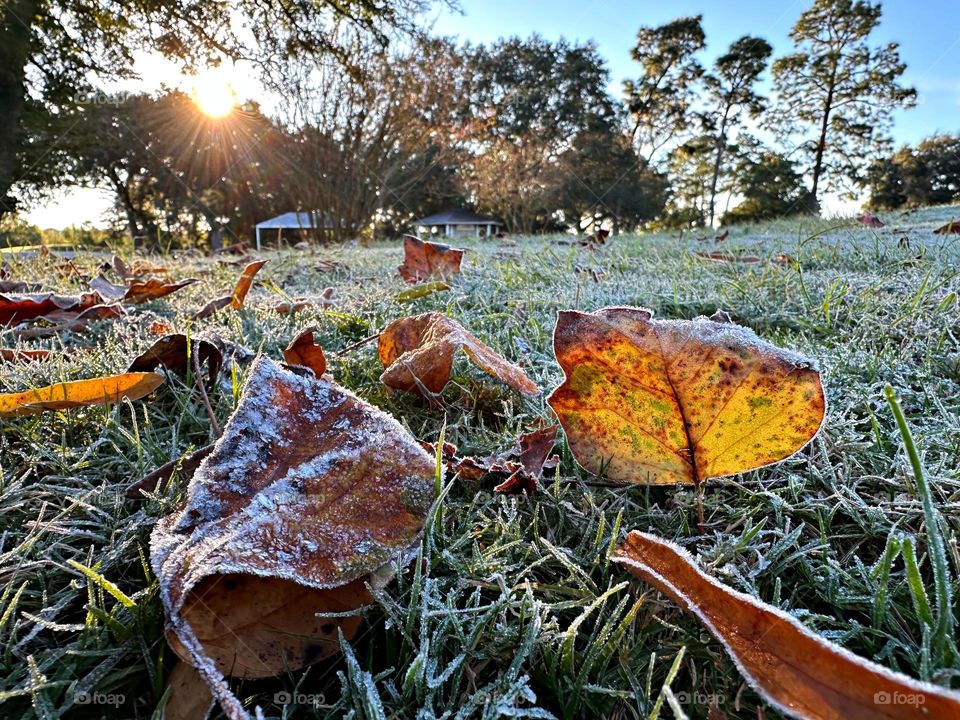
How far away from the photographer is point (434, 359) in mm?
816

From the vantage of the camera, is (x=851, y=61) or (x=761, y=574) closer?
(x=761, y=574)

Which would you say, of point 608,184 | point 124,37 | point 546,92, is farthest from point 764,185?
point 124,37

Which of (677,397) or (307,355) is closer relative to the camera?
(677,397)

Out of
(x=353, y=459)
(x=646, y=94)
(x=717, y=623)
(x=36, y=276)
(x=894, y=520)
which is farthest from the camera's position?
(x=646, y=94)

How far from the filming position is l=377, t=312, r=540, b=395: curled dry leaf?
0.80 metres

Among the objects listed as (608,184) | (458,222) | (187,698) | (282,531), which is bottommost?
(187,698)

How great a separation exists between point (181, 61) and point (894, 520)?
9307 mm

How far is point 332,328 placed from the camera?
1.38 m

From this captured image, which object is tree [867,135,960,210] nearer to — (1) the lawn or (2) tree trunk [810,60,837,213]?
(2) tree trunk [810,60,837,213]

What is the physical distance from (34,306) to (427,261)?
1.23m

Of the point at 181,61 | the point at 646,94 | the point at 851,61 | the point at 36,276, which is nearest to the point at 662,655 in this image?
the point at 36,276

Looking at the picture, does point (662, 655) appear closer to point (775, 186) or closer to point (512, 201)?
point (512, 201)

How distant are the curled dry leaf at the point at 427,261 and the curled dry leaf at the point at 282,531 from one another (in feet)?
5.13

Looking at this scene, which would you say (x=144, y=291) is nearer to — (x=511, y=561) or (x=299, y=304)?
(x=299, y=304)
